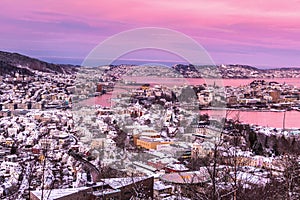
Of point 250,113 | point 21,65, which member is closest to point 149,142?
point 250,113

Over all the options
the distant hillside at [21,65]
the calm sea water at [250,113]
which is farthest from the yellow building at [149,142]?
the distant hillside at [21,65]

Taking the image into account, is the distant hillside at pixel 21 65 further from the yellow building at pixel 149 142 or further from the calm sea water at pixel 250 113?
the yellow building at pixel 149 142

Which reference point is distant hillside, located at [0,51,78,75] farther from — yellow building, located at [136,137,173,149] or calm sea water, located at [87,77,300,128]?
yellow building, located at [136,137,173,149]

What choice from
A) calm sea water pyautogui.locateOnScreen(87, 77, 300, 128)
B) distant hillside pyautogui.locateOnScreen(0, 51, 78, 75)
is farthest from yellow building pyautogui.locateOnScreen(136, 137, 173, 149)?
distant hillside pyautogui.locateOnScreen(0, 51, 78, 75)

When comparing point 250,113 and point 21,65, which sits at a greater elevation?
point 21,65

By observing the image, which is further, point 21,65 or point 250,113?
point 21,65

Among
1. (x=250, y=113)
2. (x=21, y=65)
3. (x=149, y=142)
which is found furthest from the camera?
(x=21, y=65)

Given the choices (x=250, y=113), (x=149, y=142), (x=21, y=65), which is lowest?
(x=250, y=113)

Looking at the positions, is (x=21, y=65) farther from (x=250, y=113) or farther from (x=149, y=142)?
(x=149, y=142)

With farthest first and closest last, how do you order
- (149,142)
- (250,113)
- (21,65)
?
(21,65)
(250,113)
(149,142)
